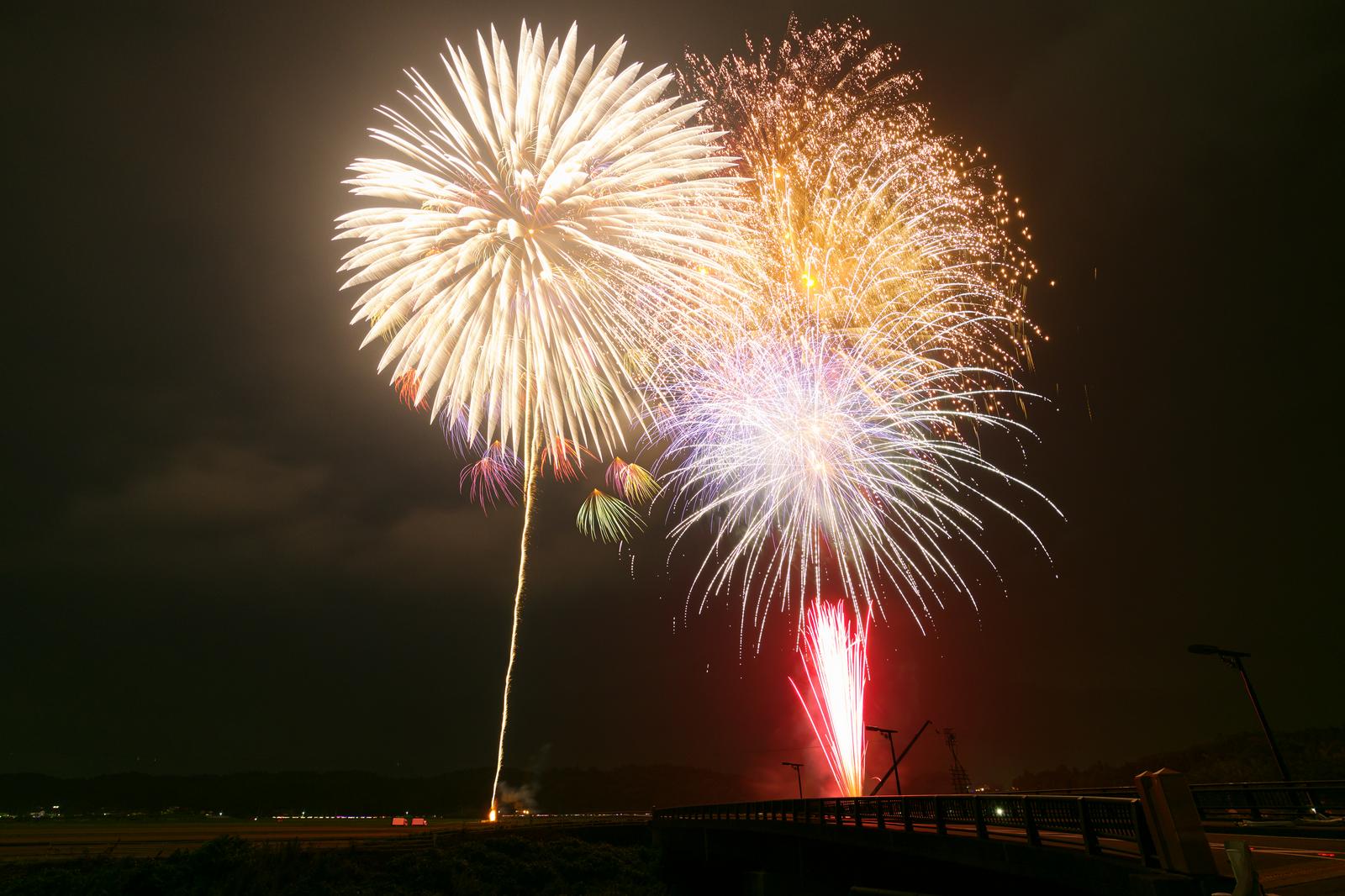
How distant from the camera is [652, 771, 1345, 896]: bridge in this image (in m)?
10.3

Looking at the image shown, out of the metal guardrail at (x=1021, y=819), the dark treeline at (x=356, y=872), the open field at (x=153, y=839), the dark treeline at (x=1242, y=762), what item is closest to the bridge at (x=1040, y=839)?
the metal guardrail at (x=1021, y=819)

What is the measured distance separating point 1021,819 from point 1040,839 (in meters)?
2.90

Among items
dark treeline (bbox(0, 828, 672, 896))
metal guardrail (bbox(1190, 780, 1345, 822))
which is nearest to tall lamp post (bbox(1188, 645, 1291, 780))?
metal guardrail (bbox(1190, 780, 1345, 822))

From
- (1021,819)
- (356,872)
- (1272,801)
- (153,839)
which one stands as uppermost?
(1272,801)

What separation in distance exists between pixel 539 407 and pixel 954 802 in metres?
17.8

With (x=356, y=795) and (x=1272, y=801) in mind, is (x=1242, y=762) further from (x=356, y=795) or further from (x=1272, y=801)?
(x=356, y=795)

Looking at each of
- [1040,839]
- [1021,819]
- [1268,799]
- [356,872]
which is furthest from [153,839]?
[1268,799]

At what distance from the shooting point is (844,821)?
23.6 m

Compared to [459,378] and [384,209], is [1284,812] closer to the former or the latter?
[459,378]

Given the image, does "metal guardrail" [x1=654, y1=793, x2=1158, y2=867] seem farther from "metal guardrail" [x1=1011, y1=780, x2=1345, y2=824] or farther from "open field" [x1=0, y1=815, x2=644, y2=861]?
"open field" [x1=0, y1=815, x2=644, y2=861]

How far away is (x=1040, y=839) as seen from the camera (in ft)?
46.0

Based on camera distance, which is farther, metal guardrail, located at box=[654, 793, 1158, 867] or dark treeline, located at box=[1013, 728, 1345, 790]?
dark treeline, located at box=[1013, 728, 1345, 790]

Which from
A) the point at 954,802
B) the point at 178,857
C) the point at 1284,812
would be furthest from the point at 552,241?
the point at 1284,812

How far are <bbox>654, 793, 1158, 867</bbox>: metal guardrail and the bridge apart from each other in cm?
4
